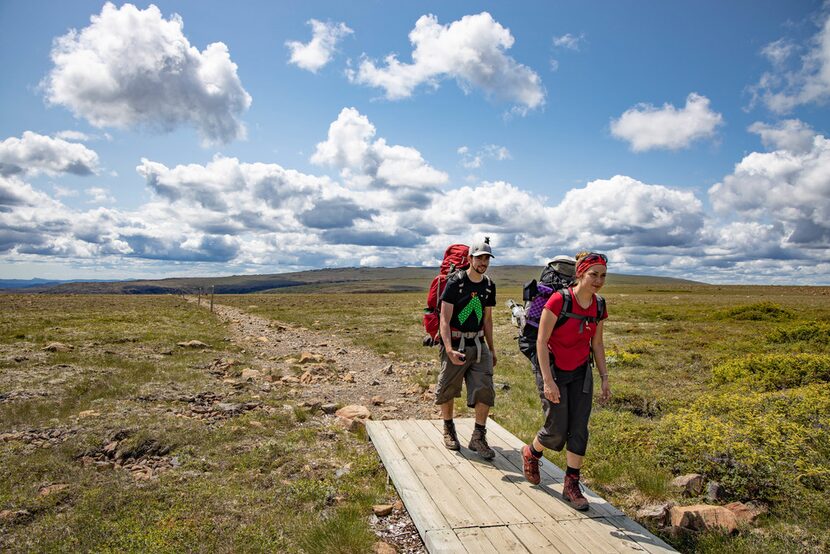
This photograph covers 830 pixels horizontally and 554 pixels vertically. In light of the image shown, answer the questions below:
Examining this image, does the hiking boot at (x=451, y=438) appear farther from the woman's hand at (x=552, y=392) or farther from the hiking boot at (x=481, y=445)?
the woman's hand at (x=552, y=392)

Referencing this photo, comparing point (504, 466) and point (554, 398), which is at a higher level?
point (554, 398)

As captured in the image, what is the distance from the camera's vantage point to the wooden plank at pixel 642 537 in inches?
171

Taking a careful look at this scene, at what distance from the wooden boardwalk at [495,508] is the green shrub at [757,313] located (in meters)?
30.3

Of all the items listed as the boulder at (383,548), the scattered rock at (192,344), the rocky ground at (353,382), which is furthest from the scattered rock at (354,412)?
the scattered rock at (192,344)

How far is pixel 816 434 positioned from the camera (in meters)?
6.64

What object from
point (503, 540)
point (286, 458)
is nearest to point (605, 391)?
point (503, 540)

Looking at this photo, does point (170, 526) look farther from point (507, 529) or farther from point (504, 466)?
point (504, 466)

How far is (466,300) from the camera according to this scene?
635cm

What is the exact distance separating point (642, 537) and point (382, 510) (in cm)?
283

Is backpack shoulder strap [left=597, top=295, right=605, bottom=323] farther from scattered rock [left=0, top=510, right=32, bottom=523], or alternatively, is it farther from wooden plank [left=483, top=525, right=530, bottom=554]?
scattered rock [left=0, top=510, right=32, bottom=523]

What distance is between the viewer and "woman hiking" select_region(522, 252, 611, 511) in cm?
501

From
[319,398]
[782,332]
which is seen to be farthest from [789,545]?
[782,332]

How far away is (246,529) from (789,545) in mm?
5607

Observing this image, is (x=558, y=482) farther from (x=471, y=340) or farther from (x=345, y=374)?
(x=345, y=374)
